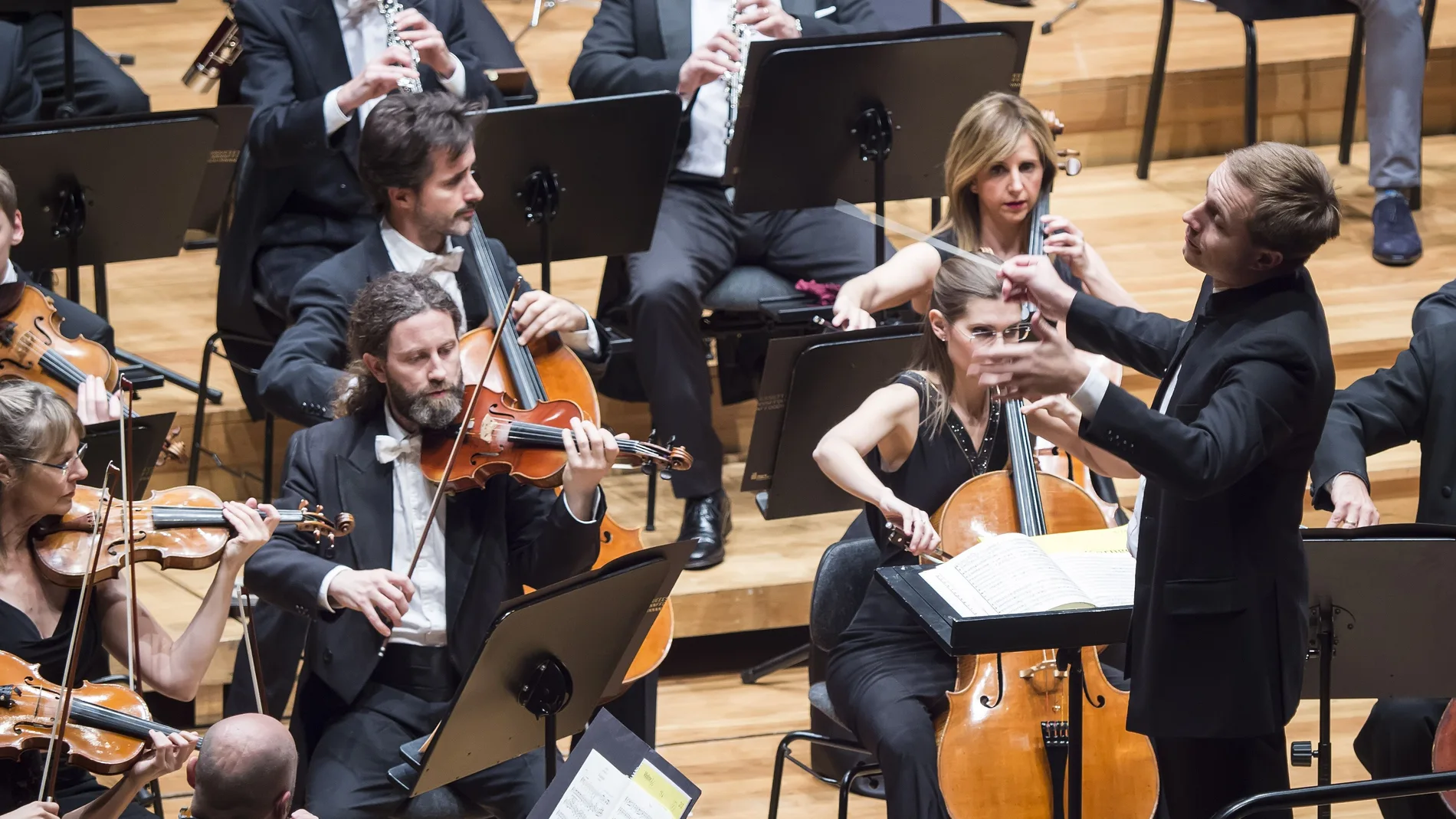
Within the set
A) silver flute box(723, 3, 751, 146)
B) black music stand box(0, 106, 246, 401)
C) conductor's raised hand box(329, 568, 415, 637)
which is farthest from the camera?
silver flute box(723, 3, 751, 146)

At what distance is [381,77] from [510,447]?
3.57ft

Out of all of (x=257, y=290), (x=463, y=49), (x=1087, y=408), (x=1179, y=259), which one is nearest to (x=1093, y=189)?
(x=1179, y=259)

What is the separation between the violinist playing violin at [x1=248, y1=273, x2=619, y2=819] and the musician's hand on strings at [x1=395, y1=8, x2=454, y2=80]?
86 cm

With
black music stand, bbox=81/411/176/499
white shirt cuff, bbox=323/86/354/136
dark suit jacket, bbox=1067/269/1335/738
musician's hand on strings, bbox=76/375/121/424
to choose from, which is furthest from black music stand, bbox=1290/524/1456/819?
white shirt cuff, bbox=323/86/354/136

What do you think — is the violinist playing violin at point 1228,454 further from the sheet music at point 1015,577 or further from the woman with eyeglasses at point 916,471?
the woman with eyeglasses at point 916,471

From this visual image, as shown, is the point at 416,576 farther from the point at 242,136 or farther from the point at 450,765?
the point at 242,136

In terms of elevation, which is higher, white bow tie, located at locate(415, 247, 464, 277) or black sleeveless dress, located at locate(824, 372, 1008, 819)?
white bow tie, located at locate(415, 247, 464, 277)

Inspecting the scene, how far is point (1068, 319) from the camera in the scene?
254cm

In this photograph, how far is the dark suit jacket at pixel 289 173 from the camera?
3.88 meters

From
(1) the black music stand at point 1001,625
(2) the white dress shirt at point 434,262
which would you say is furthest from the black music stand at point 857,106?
(1) the black music stand at point 1001,625

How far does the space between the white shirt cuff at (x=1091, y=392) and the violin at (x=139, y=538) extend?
127cm

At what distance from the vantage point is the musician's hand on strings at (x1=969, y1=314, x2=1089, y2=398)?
2.12m

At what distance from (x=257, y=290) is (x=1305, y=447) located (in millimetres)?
2444

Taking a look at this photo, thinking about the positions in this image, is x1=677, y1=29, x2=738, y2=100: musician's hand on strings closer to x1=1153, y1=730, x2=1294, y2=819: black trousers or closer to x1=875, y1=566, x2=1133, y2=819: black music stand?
x1=875, y1=566, x2=1133, y2=819: black music stand
